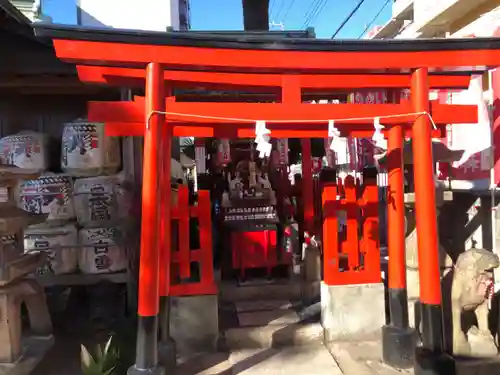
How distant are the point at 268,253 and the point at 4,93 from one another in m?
4.82

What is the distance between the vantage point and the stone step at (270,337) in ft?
18.2

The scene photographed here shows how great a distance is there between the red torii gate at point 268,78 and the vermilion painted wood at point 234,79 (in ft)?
0.08

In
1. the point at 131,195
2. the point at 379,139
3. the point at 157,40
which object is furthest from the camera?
the point at 131,195

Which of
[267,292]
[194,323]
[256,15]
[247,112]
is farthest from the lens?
[256,15]

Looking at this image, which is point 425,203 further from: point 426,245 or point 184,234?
point 184,234

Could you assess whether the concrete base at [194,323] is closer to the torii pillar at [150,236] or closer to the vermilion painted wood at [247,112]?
the torii pillar at [150,236]

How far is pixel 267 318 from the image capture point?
19.9 ft

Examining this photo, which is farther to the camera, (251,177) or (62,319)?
(251,177)

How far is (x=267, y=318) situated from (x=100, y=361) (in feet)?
7.72

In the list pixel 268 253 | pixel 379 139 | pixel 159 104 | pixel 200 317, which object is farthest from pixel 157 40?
pixel 268 253

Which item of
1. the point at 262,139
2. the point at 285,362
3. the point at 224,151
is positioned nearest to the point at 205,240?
the point at 285,362

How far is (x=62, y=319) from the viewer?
6523mm

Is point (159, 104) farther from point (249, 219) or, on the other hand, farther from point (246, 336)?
point (249, 219)

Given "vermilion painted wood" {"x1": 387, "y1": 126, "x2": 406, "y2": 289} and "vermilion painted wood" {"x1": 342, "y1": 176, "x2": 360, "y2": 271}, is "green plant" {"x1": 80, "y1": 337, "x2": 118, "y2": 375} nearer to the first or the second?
"vermilion painted wood" {"x1": 342, "y1": 176, "x2": 360, "y2": 271}
